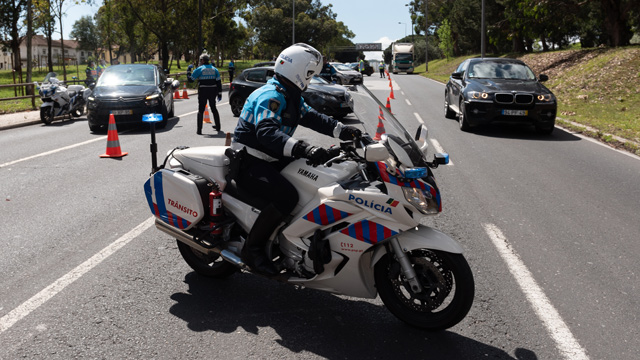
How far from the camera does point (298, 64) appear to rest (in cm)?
395

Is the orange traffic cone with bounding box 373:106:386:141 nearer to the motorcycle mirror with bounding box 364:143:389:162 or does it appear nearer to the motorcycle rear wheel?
the motorcycle mirror with bounding box 364:143:389:162

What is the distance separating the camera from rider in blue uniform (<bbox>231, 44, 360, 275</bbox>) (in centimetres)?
388

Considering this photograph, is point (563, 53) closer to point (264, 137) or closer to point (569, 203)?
point (569, 203)

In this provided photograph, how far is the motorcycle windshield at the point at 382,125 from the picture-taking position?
371 cm

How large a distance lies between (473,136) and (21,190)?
9.37 metres

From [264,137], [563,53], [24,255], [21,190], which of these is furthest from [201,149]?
[563,53]

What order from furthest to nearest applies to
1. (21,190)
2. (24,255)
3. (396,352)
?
(21,190) < (24,255) < (396,352)

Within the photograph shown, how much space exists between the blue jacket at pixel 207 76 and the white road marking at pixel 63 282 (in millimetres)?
8003

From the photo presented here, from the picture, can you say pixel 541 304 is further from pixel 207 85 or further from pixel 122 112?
pixel 122 112

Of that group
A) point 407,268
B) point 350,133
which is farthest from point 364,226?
point 350,133

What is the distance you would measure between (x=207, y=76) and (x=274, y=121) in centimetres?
1045

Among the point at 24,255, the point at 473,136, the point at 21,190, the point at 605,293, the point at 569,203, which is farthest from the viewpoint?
the point at 473,136

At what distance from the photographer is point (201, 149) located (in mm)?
4609

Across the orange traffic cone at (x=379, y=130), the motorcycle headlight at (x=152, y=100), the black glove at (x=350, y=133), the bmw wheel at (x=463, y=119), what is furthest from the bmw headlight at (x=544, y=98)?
the black glove at (x=350, y=133)
